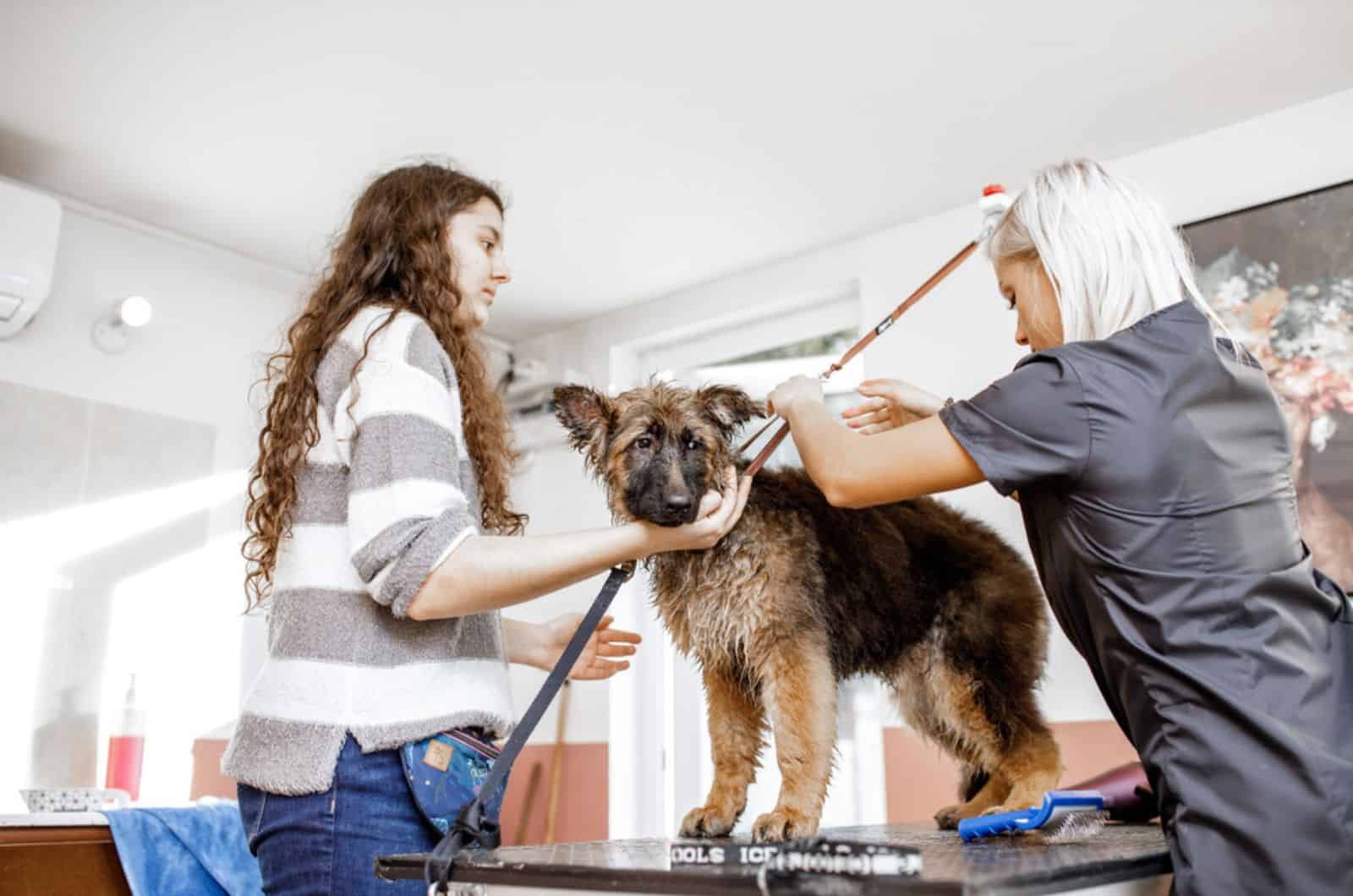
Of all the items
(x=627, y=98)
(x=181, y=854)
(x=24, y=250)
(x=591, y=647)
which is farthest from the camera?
(x=24, y=250)

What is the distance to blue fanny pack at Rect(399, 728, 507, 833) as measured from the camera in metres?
1.50

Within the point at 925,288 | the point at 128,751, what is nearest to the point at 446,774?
the point at 925,288

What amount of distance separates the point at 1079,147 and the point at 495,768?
3.50 meters

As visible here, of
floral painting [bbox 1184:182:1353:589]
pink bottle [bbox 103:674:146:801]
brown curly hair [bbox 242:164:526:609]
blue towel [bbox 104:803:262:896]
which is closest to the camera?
brown curly hair [bbox 242:164:526:609]

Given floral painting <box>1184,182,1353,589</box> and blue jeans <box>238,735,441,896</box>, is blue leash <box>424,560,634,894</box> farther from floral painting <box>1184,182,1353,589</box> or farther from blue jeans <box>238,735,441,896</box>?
floral painting <box>1184,182,1353,589</box>

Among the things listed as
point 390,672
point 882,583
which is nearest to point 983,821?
point 882,583

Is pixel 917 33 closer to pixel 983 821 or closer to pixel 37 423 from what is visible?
pixel 983 821

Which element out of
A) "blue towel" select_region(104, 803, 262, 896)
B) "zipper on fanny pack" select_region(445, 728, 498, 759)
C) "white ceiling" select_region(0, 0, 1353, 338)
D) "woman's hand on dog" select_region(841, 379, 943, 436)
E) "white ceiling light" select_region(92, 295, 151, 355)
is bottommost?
"blue towel" select_region(104, 803, 262, 896)

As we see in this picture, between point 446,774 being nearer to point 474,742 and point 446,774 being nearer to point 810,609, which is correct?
point 474,742

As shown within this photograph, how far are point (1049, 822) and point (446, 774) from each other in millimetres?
921

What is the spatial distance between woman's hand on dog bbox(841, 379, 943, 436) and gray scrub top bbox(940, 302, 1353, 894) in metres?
0.49

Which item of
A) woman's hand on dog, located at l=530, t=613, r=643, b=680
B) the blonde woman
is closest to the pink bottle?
woman's hand on dog, located at l=530, t=613, r=643, b=680

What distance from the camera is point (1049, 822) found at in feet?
5.40

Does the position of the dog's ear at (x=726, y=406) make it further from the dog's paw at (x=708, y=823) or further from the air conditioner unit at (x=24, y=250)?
the air conditioner unit at (x=24, y=250)
